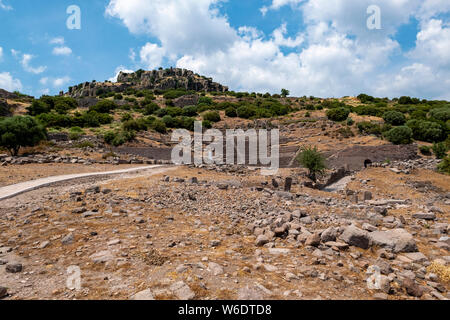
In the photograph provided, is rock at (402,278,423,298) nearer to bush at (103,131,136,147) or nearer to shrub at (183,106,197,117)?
bush at (103,131,136,147)

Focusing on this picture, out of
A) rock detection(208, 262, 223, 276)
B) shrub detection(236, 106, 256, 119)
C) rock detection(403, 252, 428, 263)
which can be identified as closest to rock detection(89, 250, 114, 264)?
rock detection(208, 262, 223, 276)

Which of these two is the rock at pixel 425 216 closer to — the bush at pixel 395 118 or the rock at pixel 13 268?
the rock at pixel 13 268

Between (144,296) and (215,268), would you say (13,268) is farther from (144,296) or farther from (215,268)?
(215,268)

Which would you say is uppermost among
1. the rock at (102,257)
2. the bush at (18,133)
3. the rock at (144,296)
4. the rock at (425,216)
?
the bush at (18,133)

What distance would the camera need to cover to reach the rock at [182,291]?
10.6ft

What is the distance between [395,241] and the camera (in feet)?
17.1

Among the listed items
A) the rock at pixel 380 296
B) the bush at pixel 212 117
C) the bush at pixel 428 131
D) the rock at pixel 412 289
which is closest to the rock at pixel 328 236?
the rock at pixel 412 289

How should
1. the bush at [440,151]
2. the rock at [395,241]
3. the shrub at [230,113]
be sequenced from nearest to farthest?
the rock at [395,241] < the bush at [440,151] < the shrub at [230,113]

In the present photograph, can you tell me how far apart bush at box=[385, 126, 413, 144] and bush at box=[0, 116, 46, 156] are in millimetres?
43110

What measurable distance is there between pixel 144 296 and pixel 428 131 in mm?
45370

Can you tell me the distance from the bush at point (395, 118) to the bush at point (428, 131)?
4.71 metres

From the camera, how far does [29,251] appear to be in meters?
5.07

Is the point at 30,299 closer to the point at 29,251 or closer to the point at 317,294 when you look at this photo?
the point at 29,251

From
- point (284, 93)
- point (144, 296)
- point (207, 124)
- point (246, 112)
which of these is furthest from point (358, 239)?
point (284, 93)
